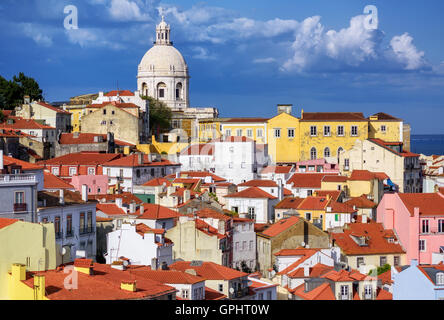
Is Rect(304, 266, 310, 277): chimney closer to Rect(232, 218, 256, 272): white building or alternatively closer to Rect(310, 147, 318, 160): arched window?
Rect(232, 218, 256, 272): white building

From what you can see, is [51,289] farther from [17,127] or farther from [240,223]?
[17,127]

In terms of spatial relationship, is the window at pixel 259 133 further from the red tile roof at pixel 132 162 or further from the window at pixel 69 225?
the window at pixel 69 225

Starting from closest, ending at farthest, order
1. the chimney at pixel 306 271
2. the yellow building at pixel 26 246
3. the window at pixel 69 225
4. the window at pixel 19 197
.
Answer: the yellow building at pixel 26 246 → the window at pixel 19 197 → the window at pixel 69 225 → the chimney at pixel 306 271

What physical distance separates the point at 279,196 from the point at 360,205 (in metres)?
5.62

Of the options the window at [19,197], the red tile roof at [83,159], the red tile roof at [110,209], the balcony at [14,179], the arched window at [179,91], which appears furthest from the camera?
the arched window at [179,91]

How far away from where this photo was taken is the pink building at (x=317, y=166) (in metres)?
74.4

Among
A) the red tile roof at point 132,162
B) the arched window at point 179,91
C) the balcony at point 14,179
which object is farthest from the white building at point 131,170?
the arched window at point 179,91

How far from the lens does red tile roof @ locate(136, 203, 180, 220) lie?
4591 cm

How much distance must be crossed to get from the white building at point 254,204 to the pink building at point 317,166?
53.9ft

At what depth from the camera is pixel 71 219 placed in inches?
1458

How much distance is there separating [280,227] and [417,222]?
750 cm

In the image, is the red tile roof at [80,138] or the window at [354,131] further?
the window at [354,131]

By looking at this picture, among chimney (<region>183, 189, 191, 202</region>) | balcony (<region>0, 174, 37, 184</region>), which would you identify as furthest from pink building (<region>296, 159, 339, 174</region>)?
balcony (<region>0, 174, 37, 184</region>)

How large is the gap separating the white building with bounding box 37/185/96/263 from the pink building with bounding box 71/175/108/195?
64.6 ft
